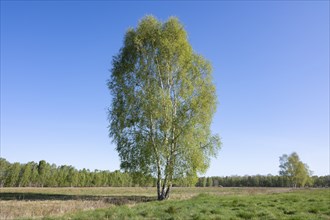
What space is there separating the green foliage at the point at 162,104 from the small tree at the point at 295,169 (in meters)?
82.7

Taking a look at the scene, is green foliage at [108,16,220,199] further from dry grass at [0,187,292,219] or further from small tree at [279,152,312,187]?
small tree at [279,152,312,187]

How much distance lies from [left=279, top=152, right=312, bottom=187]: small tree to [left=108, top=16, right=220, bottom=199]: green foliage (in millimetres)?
82684

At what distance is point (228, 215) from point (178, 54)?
60.4ft

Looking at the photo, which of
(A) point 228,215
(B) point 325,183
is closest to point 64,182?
(A) point 228,215

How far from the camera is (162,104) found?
26.0 metres

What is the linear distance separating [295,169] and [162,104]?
88.2m

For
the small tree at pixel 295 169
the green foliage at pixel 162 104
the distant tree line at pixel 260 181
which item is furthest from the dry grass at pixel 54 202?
the distant tree line at pixel 260 181

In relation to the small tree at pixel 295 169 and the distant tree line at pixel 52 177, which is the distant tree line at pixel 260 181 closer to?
the distant tree line at pixel 52 177

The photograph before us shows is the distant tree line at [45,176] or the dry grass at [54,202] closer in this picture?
the dry grass at [54,202]

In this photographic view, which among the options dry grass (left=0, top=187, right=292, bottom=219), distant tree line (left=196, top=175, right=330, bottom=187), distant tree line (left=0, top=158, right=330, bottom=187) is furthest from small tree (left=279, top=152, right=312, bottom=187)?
dry grass (left=0, top=187, right=292, bottom=219)

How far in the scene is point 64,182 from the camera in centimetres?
12162

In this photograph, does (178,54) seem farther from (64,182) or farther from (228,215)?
(64,182)

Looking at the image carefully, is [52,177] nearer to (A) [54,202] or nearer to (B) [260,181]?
(A) [54,202]

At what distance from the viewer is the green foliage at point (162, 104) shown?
1008 inches
